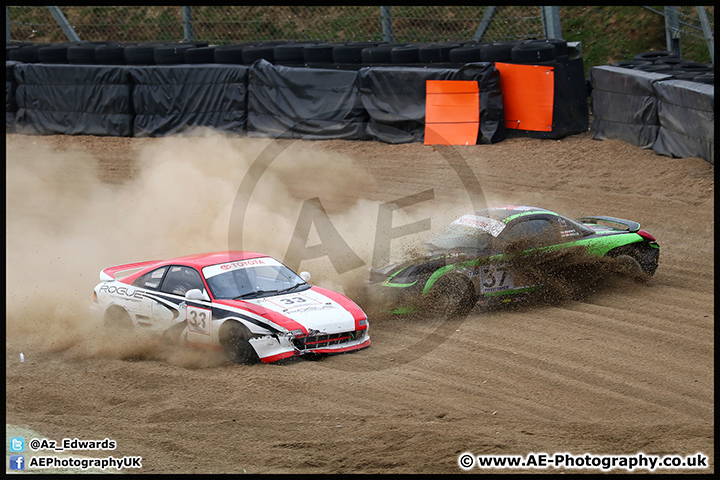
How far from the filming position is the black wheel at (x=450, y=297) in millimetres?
8773

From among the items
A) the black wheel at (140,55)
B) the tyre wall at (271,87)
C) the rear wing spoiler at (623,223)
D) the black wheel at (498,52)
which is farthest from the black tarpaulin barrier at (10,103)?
the rear wing spoiler at (623,223)

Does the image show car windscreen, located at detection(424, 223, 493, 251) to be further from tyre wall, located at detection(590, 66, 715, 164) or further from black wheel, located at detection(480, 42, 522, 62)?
black wheel, located at detection(480, 42, 522, 62)

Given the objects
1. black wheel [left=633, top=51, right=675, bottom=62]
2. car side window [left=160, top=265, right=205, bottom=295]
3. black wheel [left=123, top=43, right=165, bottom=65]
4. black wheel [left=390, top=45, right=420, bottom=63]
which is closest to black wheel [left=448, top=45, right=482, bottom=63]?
black wheel [left=390, top=45, right=420, bottom=63]

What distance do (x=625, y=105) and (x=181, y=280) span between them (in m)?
9.40

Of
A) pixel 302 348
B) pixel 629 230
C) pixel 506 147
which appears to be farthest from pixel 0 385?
pixel 506 147

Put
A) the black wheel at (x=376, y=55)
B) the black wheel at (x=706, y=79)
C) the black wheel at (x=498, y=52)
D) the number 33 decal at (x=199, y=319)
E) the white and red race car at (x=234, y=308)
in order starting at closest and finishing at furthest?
the white and red race car at (x=234, y=308), the number 33 decal at (x=199, y=319), the black wheel at (x=706, y=79), the black wheel at (x=498, y=52), the black wheel at (x=376, y=55)

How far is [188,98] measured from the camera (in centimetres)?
1738

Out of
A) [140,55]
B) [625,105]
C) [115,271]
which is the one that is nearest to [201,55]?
[140,55]

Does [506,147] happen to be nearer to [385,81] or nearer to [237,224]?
[385,81]

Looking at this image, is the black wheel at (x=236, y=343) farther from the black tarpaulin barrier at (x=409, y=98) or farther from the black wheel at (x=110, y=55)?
A: the black wheel at (x=110, y=55)

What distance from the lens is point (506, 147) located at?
15023 millimetres

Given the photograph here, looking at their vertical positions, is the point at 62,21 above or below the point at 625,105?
above

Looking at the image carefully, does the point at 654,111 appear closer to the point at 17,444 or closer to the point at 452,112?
the point at 452,112

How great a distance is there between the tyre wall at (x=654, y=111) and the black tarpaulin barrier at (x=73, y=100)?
33.1 feet
